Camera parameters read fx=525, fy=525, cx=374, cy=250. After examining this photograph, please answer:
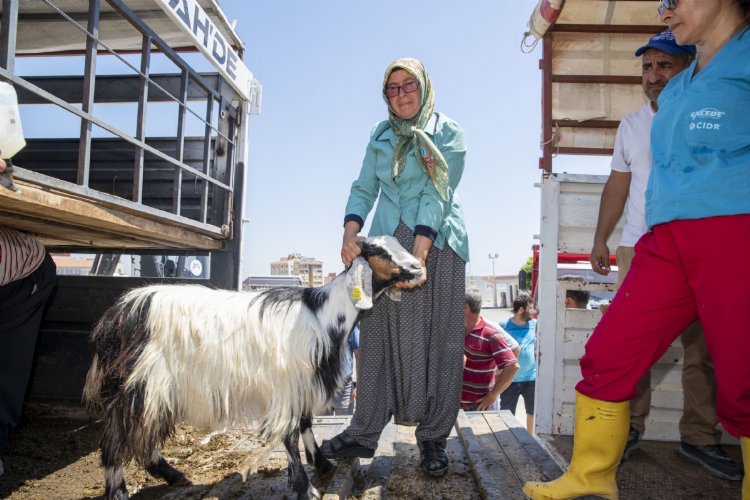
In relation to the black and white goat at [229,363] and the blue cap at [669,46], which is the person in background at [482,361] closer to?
the black and white goat at [229,363]

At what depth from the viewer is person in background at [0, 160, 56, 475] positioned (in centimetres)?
344

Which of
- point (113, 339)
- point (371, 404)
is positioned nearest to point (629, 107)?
point (371, 404)

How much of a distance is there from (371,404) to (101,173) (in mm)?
4670

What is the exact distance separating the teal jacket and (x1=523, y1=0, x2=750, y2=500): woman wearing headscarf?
110 cm

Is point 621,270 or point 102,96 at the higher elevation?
point 102,96

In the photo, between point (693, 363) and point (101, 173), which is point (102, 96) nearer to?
point (101, 173)

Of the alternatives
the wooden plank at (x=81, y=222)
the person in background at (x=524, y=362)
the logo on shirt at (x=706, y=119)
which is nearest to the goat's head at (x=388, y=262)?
the logo on shirt at (x=706, y=119)

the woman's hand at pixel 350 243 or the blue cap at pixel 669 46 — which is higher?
the blue cap at pixel 669 46

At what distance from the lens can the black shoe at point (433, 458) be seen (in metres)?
2.78

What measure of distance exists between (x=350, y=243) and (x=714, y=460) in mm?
2264

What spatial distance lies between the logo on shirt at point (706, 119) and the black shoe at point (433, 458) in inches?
78.2

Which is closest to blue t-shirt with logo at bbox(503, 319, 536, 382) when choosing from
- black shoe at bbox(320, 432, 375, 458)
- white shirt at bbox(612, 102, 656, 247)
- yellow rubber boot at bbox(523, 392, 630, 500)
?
white shirt at bbox(612, 102, 656, 247)

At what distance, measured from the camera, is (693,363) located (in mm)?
2967

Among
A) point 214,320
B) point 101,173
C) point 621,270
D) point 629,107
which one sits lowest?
point 214,320
